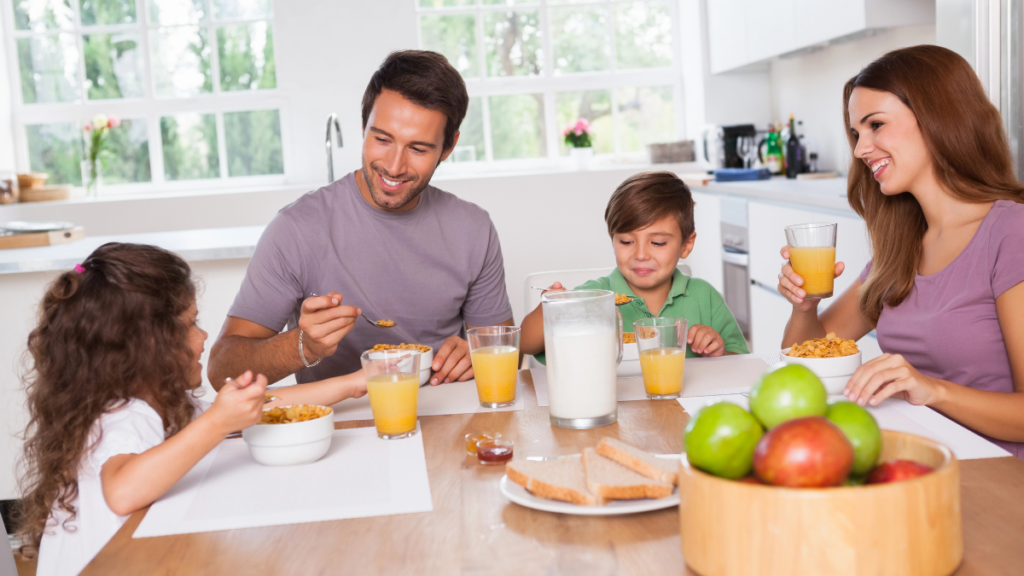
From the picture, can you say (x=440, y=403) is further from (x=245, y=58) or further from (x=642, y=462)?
(x=245, y=58)

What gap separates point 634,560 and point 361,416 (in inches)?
26.7

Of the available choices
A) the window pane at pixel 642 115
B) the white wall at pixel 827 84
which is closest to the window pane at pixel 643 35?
the window pane at pixel 642 115

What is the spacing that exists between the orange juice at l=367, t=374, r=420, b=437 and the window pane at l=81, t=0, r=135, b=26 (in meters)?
5.27

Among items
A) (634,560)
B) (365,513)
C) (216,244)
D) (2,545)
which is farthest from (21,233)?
(634,560)

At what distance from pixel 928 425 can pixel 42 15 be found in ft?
19.6

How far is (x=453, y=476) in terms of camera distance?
3.51ft

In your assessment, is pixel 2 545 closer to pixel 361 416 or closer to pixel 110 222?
pixel 361 416

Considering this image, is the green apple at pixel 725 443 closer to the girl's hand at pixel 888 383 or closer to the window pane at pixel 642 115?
the girl's hand at pixel 888 383

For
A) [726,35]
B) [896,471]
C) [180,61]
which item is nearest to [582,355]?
[896,471]

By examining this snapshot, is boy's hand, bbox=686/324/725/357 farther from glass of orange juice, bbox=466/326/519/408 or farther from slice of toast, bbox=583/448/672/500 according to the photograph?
slice of toast, bbox=583/448/672/500

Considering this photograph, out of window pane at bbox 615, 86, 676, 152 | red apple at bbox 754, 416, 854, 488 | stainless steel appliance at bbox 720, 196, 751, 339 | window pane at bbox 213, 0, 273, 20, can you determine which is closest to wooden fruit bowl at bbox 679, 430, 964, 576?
red apple at bbox 754, 416, 854, 488

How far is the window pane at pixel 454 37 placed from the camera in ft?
18.7

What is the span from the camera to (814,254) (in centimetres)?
154

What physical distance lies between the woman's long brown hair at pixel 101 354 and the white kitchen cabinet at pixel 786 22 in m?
2.67
